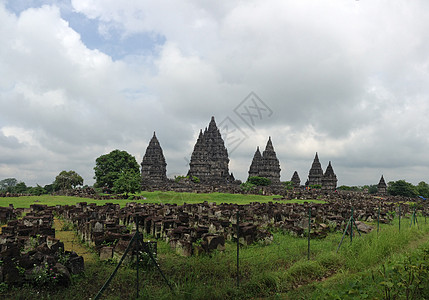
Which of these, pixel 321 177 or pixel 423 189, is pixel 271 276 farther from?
pixel 423 189

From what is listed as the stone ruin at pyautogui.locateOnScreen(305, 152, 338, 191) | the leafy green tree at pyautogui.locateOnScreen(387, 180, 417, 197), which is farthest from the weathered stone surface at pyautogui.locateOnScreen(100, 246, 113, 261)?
the leafy green tree at pyautogui.locateOnScreen(387, 180, 417, 197)

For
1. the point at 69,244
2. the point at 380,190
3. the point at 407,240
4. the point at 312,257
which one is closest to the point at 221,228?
the point at 312,257

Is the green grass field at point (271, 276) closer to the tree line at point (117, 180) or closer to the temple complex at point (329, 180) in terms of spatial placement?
the tree line at point (117, 180)

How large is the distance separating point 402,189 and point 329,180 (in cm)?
1996

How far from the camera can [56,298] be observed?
5.05 meters

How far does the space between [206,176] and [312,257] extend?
55.2 metres

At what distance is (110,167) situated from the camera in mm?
50719

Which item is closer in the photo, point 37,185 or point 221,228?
point 221,228

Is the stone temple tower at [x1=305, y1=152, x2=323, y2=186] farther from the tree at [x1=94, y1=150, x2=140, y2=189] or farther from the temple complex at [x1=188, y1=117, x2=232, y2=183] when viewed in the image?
the tree at [x1=94, y1=150, x2=140, y2=189]

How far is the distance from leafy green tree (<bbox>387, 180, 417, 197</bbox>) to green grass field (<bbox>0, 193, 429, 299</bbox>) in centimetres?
6950

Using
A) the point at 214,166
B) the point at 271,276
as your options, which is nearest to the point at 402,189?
the point at 214,166

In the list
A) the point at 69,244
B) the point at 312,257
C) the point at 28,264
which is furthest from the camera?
the point at 69,244

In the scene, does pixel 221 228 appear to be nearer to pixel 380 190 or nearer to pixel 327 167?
pixel 327 167

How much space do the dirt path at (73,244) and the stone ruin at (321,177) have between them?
58659mm
